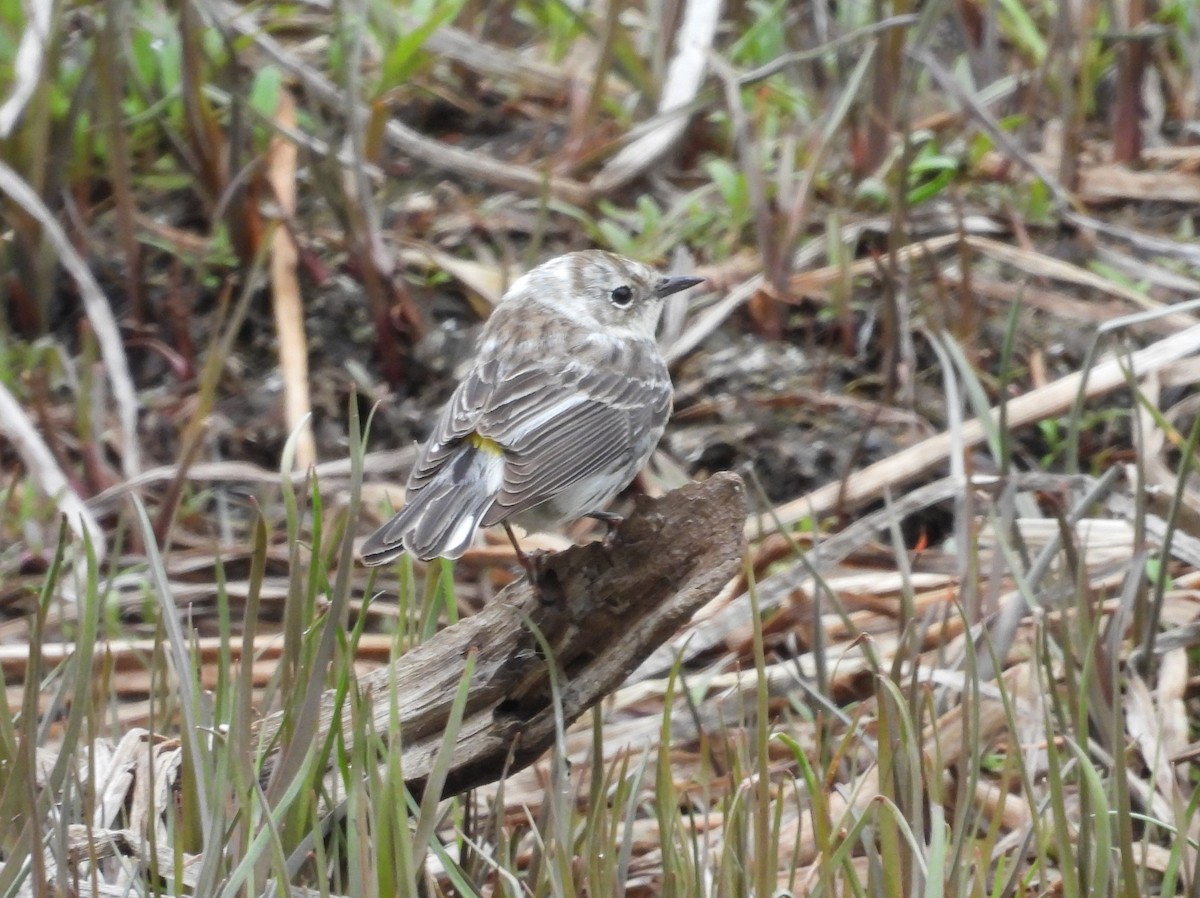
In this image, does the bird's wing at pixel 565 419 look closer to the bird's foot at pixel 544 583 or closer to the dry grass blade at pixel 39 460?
the bird's foot at pixel 544 583

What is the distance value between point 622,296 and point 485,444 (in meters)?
1.07

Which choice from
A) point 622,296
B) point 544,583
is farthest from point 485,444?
point 622,296

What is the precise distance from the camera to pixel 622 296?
5.20m

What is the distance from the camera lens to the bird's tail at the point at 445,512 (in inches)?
141

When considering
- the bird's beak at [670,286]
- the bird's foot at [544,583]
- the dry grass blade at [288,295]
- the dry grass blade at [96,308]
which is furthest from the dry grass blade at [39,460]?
the bird's foot at [544,583]

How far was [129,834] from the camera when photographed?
331cm

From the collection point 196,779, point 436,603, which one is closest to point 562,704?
point 436,603

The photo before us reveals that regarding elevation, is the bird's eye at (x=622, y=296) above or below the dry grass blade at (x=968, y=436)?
above

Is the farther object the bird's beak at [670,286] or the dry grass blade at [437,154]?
the dry grass blade at [437,154]

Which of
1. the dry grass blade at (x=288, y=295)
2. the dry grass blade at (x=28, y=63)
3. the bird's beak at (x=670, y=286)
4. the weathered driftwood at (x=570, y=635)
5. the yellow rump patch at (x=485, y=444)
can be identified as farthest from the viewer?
the dry grass blade at (x=28, y=63)

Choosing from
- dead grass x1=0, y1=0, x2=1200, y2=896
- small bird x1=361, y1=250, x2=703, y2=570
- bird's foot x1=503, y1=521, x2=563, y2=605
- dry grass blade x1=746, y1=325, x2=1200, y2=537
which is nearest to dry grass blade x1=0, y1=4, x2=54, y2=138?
dead grass x1=0, y1=0, x2=1200, y2=896

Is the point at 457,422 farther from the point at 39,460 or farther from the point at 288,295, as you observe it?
the point at 288,295

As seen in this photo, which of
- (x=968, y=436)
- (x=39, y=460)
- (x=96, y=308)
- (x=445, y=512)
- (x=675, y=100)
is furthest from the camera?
(x=675, y=100)

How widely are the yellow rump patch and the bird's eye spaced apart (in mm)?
1023
